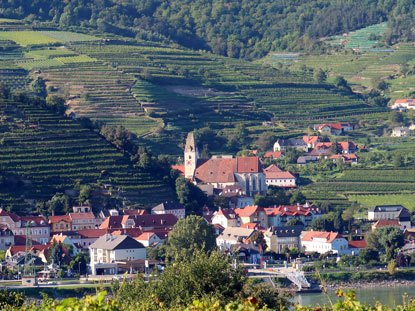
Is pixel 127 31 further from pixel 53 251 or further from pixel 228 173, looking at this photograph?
pixel 53 251

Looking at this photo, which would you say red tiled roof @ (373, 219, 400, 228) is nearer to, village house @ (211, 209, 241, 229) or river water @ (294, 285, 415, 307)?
village house @ (211, 209, 241, 229)

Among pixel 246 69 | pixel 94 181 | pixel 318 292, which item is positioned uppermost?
pixel 246 69

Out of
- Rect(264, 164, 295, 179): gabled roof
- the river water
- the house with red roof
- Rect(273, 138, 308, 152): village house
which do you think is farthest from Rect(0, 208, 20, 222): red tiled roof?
Rect(273, 138, 308, 152): village house

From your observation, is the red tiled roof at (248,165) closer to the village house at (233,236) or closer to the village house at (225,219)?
the village house at (225,219)

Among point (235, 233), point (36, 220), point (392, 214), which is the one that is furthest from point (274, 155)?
point (36, 220)

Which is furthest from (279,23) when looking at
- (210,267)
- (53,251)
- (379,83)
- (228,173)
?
(210,267)

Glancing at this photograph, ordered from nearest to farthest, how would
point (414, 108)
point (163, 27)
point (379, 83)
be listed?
point (414, 108)
point (379, 83)
point (163, 27)

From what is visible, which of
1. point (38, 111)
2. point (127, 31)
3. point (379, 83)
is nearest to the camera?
point (38, 111)

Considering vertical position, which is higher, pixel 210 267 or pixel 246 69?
pixel 246 69
